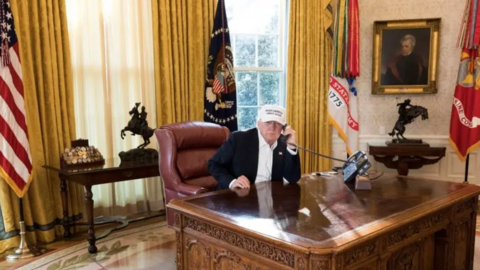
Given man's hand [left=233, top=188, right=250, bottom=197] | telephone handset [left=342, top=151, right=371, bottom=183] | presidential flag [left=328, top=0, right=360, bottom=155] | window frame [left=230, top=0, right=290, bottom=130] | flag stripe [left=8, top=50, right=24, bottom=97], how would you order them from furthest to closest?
window frame [left=230, top=0, right=290, bottom=130]
presidential flag [left=328, top=0, right=360, bottom=155]
flag stripe [left=8, top=50, right=24, bottom=97]
telephone handset [left=342, top=151, right=371, bottom=183]
man's hand [left=233, top=188, right=250, bottom=197]

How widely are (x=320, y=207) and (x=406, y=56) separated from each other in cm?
359

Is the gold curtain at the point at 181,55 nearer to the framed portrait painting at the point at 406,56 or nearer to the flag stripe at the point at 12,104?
the flag stripe at the point at 12,104

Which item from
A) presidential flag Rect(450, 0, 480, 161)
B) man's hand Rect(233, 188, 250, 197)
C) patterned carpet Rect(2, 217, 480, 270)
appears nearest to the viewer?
man's hand Rect(233, 188, 250, 197)

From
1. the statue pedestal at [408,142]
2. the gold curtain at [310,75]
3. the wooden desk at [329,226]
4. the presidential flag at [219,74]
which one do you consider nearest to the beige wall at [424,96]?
the statue pedestal at [408,142]

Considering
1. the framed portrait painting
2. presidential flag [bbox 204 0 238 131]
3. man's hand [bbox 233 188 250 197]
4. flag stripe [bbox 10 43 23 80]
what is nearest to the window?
presidential flag [bbox 204 0 238 131]

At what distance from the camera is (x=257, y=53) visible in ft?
16.2

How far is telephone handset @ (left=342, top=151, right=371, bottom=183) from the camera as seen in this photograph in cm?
233

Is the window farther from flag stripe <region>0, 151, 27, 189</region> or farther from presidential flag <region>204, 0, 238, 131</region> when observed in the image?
flag stripe <region>0, 151, 27, 189</region>

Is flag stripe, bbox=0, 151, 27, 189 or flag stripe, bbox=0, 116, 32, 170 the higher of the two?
flag stripe, bbox=0, 116, 32, 170

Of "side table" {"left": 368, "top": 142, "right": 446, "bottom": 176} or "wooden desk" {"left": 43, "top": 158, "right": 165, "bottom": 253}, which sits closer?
"wooden desk" {"left": 43, "top": 158, "right": 165, "bottom": 253}

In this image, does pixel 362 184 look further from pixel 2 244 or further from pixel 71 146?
pixel 2 244

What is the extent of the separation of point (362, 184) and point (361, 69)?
10.0 ft

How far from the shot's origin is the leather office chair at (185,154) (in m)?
2.89

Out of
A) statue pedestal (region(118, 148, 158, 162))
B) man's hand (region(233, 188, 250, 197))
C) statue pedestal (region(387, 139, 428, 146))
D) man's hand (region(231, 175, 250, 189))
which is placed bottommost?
statue pedestal (region(387, 139, 428, 146))
